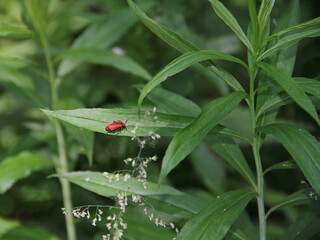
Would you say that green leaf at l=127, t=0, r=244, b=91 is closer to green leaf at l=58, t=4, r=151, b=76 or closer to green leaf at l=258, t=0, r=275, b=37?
green leaf at l=258, t=0, r=275, b=37

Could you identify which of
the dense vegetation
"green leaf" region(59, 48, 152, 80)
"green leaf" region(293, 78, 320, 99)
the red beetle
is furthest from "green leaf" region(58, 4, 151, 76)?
"green leaf" region(293, 78, 320, 99)

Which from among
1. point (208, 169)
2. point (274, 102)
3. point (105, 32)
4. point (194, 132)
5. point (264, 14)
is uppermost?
point (105, 32)

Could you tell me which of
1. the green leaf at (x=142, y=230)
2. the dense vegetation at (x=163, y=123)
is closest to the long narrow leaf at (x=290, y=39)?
the dense vegetation at (x=163, y=123)

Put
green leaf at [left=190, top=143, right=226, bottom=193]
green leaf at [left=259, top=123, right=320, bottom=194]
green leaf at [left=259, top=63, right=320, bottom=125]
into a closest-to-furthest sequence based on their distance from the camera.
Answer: green leaf at [left=259, top=63, right=320, bottom=125] < green leaf at [left=259, top=123, right=320, bottom=194] < green leaf at [left=190, top=143, right=226, bottom=193]

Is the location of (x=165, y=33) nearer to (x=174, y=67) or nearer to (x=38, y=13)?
(x=174, y=67)

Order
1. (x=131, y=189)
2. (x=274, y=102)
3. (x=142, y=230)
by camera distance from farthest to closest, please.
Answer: (x=142, y=230) → (x=131, y=189) → (x=274, y=102)

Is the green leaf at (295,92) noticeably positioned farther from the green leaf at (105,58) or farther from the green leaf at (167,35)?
the green leaf at (105,58)

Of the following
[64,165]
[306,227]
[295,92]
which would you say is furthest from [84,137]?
[295,92]
